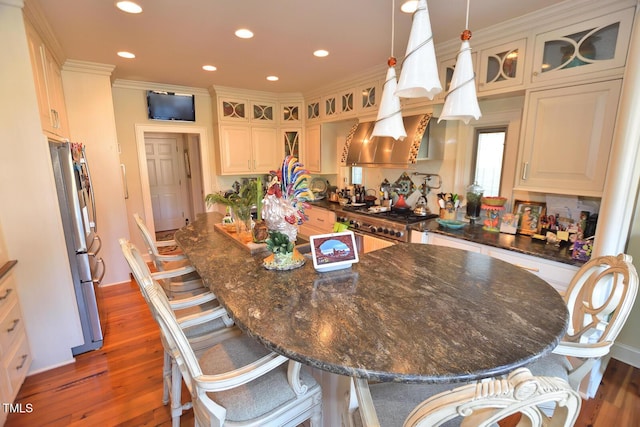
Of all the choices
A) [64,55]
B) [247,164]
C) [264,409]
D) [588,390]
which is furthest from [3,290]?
[588,390]

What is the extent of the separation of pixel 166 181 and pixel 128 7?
4674mm

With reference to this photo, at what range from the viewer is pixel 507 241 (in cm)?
230

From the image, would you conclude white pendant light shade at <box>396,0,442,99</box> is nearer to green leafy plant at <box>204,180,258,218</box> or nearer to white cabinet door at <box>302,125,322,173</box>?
green leafy plant at <box>204,180,258,218</box>

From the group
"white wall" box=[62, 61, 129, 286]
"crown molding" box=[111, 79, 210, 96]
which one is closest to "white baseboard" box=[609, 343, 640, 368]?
"white wall" box=[62, 61, 129, 286]

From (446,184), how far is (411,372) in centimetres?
268

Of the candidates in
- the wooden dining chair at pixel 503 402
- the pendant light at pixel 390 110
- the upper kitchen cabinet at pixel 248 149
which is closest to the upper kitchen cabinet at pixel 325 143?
the upper kitchen cabinet at pixel 248 149

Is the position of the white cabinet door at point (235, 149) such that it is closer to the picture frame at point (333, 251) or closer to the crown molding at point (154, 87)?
the crown molding at point (154, 87)

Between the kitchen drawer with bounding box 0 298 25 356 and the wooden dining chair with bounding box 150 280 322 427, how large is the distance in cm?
141

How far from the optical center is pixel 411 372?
0.78 meters

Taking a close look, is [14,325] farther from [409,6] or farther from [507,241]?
[507,241]

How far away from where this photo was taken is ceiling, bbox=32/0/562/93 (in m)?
1.94

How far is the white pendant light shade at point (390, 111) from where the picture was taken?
149 centimetres

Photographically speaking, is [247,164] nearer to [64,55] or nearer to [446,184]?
[64,55]

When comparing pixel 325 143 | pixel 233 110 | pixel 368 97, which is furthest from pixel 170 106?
pixel 368 97
